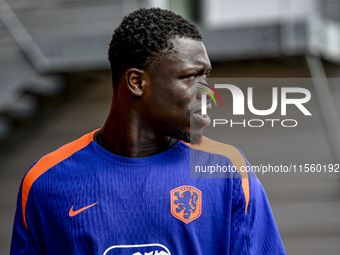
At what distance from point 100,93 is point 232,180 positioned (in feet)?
11.6

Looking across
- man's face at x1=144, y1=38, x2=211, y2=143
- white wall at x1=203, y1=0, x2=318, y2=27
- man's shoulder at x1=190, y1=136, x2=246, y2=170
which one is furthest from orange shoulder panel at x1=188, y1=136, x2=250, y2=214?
white wall at x1=203, y1=0, x2=318, y2=27

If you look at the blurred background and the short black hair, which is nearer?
the short black hair

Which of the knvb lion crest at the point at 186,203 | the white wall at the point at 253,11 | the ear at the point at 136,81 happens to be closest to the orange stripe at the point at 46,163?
the ear at the point at 136,81

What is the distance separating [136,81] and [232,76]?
3.19 m

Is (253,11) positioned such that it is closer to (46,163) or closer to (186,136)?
(186,136)

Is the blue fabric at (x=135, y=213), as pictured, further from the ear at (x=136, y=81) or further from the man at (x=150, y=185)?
the ear at (x=136, y=81)

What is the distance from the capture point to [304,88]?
13.9ft

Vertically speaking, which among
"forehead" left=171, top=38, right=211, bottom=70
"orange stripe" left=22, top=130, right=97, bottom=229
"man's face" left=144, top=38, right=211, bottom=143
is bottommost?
"orange stripe" left=22, top=130, right=97, bottom=229

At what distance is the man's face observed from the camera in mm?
1374

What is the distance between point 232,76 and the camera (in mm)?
4484

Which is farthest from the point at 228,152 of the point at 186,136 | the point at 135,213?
the point at 135,213

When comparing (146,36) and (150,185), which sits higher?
(146,36)

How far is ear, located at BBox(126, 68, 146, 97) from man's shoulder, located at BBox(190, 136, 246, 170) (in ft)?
1.02

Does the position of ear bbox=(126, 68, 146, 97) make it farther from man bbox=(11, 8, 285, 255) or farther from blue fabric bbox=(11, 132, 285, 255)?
blue fabric bbox=(11, 132, 285, 255)
